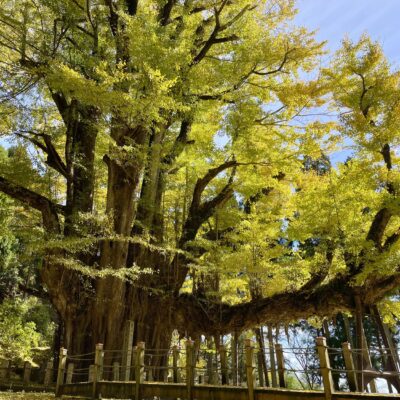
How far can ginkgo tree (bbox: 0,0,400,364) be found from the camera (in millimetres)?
8789

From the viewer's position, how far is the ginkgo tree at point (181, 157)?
8.79 meters

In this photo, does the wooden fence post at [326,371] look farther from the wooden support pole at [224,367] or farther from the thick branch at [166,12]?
the thick branch at [166,12]

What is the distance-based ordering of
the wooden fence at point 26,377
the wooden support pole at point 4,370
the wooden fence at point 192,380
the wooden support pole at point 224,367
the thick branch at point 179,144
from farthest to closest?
the wooden support pole at point 4,370
the wooden fence at point 26,377
the thick branch at point 179,144
the wooden support pole at point 224,367
the wooden fence at point 192,380

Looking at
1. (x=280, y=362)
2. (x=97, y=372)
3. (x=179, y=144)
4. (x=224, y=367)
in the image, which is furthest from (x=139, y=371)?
(x=179, y=144)

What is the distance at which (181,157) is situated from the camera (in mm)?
11406

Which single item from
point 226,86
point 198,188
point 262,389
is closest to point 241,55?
point 226,86

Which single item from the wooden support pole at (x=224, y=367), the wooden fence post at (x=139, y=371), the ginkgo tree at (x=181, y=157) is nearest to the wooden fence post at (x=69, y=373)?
the ginkgo tree at (x=181, y=157)

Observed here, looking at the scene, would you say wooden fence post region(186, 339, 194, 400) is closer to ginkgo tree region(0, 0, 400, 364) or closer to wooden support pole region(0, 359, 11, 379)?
ginkgo tree region(0, 0, 400, 364)

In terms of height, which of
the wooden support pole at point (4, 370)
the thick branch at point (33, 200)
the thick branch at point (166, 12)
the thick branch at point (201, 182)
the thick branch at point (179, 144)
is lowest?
the wooden support pole at point (4, 370)

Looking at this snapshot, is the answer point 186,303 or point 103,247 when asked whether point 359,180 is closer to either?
point 186,303

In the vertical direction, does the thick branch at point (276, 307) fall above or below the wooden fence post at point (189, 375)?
above

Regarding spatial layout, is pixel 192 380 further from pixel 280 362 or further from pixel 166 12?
pixel 166 12

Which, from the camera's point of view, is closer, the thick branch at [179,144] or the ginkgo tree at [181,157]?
the ginkgo tree at [181,157]

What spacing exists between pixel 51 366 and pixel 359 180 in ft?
39.9
